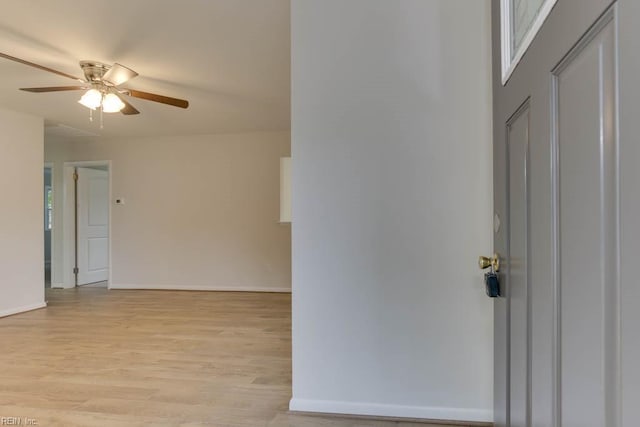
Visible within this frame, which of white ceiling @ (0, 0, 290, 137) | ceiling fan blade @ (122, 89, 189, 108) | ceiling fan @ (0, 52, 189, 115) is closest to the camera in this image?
white ceiling @ (0, 0, 290, 137)

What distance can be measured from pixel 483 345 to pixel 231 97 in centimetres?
323

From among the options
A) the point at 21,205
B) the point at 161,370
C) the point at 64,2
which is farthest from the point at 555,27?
the point at 21,205

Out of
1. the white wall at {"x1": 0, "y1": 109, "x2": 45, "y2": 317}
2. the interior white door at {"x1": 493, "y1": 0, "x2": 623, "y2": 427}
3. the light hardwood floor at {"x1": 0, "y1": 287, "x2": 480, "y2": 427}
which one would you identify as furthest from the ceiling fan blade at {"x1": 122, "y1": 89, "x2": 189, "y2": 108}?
the interior white door at {"x1": 493, "y1": 0, "x2": 623, "y2": 427}

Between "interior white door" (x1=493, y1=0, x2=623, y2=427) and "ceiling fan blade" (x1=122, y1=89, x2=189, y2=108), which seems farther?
"ceiling fan blade" (x1=122, y1=89, x2=189, y2=108)

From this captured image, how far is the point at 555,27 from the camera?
746 millimetres

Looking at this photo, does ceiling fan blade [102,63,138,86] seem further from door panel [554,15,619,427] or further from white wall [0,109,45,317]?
door panel [554,15,619,427]

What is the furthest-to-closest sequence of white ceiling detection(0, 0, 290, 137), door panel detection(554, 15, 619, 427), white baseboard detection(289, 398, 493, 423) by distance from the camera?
white ceiling detection(0, 0, 290, 137), white baseboard detection(289, 398, 493, 423), door panel detection(554, 15, 619, 427)

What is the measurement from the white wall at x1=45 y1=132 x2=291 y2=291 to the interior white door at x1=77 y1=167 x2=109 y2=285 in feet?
1.21

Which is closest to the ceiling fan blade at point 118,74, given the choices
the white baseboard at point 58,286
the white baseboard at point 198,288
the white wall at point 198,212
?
the white wall at point 198,212

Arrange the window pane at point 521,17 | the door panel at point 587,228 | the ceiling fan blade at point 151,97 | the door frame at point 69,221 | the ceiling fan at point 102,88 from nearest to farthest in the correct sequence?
the door panel at point 587,228, the window pane at point 521,17, the ceiling fan at point 102,88, the ceiling fan blade at point 151,97, the door frame at point 69,221

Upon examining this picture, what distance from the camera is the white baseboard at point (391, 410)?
6.17 feet

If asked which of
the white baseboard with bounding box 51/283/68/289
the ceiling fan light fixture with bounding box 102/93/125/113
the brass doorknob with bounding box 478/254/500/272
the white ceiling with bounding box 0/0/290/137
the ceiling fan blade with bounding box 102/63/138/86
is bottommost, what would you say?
the white baseboard with bounding box 51/283/68/289

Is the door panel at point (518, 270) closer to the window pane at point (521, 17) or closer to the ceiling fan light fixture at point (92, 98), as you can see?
the window pane at point (521, 17)

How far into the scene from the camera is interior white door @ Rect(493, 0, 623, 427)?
1.83ft
